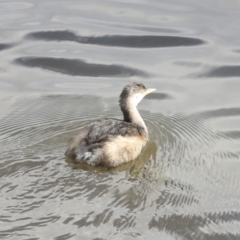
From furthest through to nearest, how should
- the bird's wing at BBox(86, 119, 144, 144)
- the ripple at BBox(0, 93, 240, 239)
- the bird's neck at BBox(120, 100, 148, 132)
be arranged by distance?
the bird's neck at BBox(120, 100, 148, 132), the bird's wing at BBox(86, 119, 144, 144), the ripple at BBox(0, 93, 240, 239)

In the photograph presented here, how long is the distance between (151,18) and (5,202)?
5550 millimetres

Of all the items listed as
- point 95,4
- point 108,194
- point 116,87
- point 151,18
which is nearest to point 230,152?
A: point 108,194

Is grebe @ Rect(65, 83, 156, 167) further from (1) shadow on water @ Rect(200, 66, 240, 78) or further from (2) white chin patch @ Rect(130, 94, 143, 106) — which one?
(1) shadow on water @ Rect(200, 66, 240, 78)

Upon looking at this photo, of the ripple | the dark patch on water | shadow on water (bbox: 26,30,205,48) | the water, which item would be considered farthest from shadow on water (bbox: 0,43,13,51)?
the dark patch on water

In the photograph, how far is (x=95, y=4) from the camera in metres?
11.3

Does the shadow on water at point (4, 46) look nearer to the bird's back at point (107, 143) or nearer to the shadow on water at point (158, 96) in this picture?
the shadow on water at point (158, 96)

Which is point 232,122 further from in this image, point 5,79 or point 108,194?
point 5,79

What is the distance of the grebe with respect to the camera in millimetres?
6914

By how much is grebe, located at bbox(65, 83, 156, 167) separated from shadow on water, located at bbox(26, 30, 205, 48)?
108 inches

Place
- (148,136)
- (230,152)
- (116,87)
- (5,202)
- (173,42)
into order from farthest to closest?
(173,42) → (116,87) → (148,136) → (230,152) → (5,202)

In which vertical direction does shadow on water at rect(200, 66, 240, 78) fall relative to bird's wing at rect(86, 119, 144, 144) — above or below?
above

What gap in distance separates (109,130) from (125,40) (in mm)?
3371

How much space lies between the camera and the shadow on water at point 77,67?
9.29 m

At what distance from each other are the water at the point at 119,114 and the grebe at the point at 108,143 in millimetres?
133
